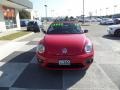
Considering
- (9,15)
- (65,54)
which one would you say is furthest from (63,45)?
(9,15)

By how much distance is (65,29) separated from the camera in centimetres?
799

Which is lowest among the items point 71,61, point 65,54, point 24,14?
point 71,61

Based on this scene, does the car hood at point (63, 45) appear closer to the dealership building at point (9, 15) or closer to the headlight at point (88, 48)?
the headlight at point (88, 48)

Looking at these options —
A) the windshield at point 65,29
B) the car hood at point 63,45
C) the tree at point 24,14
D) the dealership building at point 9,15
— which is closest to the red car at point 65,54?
the car hood at point 63,45

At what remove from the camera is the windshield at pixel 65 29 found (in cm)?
782

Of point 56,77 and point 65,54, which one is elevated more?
point 65,54

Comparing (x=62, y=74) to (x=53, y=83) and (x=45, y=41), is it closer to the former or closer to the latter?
(x=53, y=83)

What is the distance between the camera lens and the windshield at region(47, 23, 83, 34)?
7823mm

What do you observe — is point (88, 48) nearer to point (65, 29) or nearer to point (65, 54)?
point (65, 54)

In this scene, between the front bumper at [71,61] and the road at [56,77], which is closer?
the road at [56,77]

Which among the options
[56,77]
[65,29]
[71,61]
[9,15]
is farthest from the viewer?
[9,15]

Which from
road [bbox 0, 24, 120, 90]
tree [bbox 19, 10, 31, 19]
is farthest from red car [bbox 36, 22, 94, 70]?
tree [bbox 19, 10, 31, 19]

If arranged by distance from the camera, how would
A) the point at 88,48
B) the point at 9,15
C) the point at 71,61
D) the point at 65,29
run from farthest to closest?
the point at 9,15 → the point at 65,29 → the point at 88,48 → the point at 71,61

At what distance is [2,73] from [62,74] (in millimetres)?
1939
